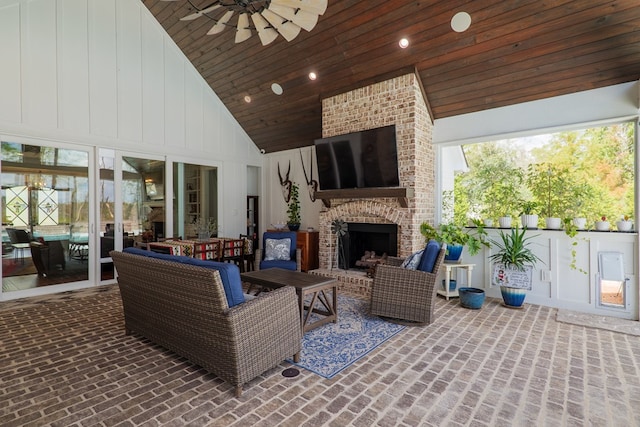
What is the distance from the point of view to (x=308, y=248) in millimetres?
6410

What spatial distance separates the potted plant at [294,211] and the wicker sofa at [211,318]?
415cm

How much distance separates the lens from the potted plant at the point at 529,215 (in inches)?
175

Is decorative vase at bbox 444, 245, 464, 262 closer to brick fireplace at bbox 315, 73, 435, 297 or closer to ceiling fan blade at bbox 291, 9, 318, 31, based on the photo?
brick fireplace at bbox 315, 73, 435, 297

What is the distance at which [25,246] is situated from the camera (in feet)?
15.7

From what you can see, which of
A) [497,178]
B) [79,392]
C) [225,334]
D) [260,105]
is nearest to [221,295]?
[225,334]

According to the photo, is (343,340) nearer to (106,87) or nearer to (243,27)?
(243,27)

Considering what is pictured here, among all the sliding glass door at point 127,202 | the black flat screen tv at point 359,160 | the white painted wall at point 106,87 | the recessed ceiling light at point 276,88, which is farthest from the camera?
the recessed ceiling light at point 276,88

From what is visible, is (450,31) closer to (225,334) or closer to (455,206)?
(455,206)

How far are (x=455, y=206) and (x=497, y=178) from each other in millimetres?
724

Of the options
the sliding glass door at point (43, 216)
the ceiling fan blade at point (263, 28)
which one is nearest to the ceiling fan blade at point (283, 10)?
the ceiling fan blade at point (263, 28)

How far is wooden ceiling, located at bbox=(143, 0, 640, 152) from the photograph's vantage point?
11.6 feet

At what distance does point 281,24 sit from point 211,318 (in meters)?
2.59

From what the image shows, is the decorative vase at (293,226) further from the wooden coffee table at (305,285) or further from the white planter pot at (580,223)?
the white planter pot at (580,223)

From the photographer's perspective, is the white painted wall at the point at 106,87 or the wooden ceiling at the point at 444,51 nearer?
the wooden ceiling at the point at 444,51
